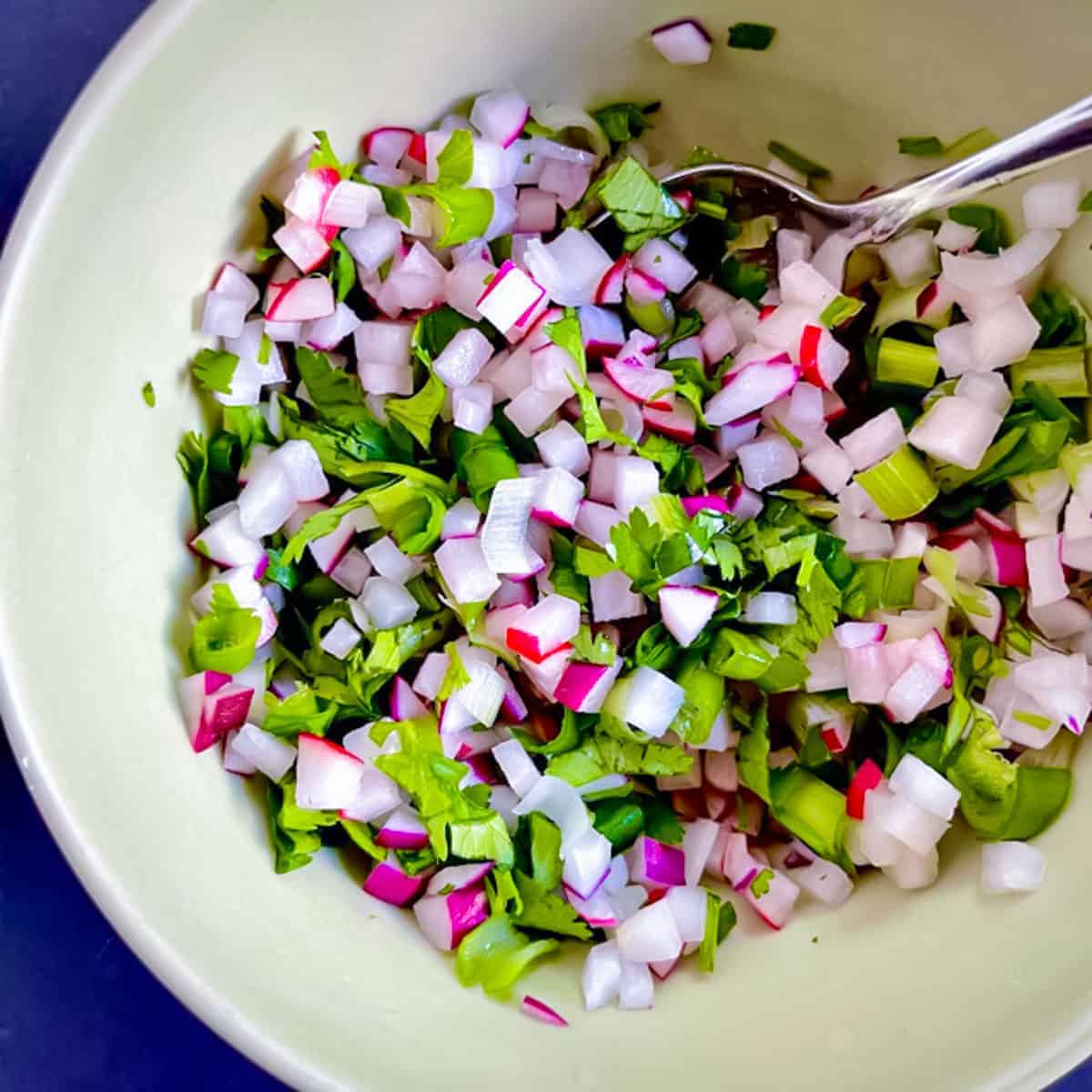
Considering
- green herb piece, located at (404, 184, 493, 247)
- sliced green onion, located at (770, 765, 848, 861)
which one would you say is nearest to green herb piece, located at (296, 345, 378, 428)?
green herb piece, located at (404, 184, 493, 247)

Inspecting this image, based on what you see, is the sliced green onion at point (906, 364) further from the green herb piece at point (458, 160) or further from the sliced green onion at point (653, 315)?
the green herb piece at point (458, 160)

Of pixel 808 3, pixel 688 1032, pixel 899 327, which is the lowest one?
pixel 688 1032

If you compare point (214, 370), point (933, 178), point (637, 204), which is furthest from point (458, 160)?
point (933, 178)

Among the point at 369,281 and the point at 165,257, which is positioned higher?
the point at 165,257

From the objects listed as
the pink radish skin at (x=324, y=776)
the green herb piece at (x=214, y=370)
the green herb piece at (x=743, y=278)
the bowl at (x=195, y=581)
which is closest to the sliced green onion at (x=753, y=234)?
the green herb piece at (x=743, y=278)

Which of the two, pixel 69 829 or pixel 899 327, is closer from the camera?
pixel 69 829

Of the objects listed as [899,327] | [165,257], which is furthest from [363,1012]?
[899,327]

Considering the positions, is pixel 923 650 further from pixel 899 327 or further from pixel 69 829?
pixel 69 829
